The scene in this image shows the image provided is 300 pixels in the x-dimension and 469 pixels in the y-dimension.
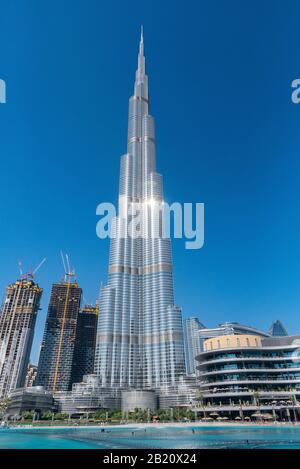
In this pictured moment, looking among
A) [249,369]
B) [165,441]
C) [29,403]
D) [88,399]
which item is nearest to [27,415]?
[29,403]

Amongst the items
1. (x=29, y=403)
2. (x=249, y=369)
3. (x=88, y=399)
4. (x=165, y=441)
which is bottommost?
(x=165, y=441)

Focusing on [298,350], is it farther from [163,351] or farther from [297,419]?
[163,351]

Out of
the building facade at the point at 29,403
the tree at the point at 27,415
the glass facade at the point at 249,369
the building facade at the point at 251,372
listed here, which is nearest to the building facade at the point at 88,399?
the building facade at the point at 29,403

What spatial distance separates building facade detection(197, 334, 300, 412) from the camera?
348ft

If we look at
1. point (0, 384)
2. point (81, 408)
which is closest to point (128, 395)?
point (81, 408)

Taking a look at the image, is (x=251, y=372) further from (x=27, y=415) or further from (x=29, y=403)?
(x=29, y=403)

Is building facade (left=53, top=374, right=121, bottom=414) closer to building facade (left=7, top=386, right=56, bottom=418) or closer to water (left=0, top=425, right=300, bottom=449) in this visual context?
building facade (left=7, top=386, right=56, bottom=418)

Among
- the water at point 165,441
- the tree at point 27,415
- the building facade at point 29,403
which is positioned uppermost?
the building facade at point 29,403

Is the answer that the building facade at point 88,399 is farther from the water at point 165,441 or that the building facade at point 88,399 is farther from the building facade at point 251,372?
the water at point 165,441

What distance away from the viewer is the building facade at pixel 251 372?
348 ft

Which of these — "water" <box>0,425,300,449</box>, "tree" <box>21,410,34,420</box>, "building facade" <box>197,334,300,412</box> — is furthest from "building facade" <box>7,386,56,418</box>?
"water" <box>0,425,300,449</box>

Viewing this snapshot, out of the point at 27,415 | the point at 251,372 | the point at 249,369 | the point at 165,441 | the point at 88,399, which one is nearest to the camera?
the point at 165,441

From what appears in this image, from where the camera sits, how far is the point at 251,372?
365 ft

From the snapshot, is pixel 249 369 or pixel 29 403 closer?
pixel 249 369
